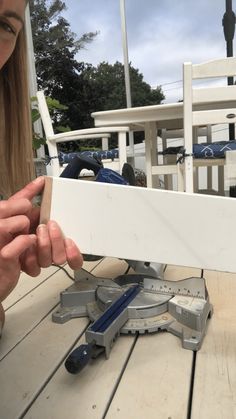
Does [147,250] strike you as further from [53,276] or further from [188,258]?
[53,276]

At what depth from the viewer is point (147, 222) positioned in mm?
521

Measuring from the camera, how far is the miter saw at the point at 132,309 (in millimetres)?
769

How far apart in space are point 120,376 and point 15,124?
68cm

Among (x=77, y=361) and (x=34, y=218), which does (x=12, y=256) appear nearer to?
(x=34, y=218)

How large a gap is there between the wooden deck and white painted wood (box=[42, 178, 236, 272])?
28cm

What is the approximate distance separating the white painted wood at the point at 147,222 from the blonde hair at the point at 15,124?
1.68ft

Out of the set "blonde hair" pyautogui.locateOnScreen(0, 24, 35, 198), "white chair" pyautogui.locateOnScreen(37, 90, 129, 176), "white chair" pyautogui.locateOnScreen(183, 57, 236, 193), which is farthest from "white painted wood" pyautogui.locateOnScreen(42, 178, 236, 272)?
"white chair" pyautogui.locateOnScreen(37, 90, 129, 176)

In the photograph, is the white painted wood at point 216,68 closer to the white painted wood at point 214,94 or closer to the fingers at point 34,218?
the white painted wood at point 214,94

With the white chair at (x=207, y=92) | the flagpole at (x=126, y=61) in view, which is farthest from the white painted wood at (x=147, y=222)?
the flagpole at (x=126, y=61)

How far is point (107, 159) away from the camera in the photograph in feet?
7.98

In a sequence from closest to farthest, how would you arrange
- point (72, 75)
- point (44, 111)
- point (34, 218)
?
point (34, 218), point (44, 111), point (72, 75)

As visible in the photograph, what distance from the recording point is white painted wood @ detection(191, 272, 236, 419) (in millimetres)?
613

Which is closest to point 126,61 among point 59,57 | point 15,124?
point 59,57

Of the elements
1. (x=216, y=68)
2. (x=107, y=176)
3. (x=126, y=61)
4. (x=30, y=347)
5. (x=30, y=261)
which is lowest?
(x=30, y=347)
